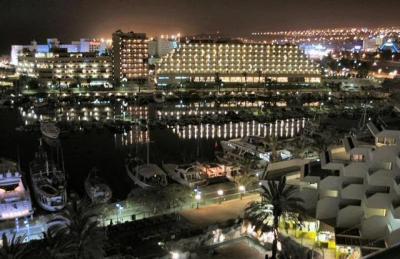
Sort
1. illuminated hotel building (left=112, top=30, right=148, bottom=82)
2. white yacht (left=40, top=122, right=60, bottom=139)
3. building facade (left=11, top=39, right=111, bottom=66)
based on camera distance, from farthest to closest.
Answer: building facade (left=11, top=39, right=111, bottom=66), illuminated hotel building (left=112, top=30, right=148, bottom=82), white yacht (left=40, top=122, right=60, bottom=139)

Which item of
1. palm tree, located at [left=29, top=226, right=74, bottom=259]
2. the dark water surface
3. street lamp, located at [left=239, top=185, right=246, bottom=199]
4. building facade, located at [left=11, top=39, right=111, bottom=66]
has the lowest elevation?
the dark water surface

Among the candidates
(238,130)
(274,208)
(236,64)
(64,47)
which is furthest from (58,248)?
(64,47)

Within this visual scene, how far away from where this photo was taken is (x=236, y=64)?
5988 cm

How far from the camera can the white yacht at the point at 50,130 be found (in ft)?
96.7

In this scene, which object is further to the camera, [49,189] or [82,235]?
[49,189]

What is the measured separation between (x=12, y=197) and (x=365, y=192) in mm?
11165

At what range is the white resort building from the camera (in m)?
10.7

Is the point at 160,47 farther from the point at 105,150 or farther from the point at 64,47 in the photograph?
the point at 105,150

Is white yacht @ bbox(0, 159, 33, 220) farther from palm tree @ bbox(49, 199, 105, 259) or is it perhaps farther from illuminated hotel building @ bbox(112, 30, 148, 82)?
illuminated hotel building @ bbox(112, 30, 148, 82)

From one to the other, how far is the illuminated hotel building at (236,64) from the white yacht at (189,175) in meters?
38.6

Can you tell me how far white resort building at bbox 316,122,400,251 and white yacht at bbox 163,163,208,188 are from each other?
6.27 meters

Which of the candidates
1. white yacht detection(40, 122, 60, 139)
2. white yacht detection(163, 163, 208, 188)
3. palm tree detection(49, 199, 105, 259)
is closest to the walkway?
white yacht detection(163, 163, 208, 188)

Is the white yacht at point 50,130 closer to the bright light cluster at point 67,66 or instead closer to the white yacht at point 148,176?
the white yacht at point 148,176

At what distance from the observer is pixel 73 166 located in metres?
23.5
